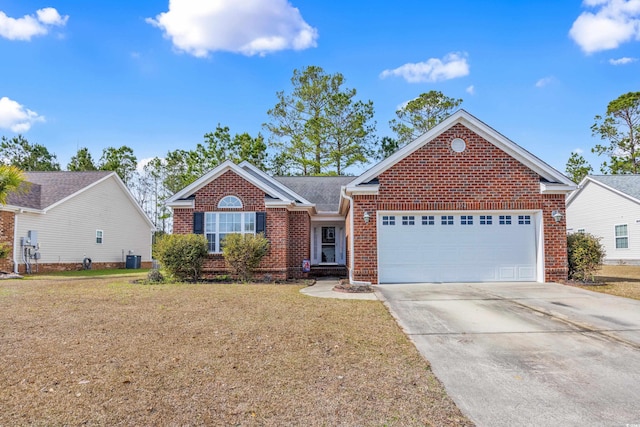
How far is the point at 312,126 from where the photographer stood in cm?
3203

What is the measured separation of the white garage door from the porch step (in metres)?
5.03

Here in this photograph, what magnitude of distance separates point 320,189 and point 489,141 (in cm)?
922

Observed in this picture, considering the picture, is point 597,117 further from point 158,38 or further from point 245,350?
point 245,350

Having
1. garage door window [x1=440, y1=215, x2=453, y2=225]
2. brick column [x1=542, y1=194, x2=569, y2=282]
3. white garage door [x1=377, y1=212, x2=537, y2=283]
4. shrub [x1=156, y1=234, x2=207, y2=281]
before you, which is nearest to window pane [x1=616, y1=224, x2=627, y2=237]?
brick column [x1=542, y1=194, x2=569, y2=282]

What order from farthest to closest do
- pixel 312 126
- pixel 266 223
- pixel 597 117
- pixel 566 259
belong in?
pixel 597 117, pixel 312 126, pixel 266 223, pixel 566 259

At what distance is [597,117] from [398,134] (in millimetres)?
17409

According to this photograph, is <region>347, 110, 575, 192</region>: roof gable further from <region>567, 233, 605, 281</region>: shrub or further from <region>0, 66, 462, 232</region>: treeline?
<region>0, 66, 462, 232</region>: treeline

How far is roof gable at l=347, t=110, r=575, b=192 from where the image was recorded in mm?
12102

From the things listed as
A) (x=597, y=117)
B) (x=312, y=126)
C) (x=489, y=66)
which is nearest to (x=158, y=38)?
(x=489, y=66)

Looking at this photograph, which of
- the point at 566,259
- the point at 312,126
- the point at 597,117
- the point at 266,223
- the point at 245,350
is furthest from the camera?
the point at 597,117

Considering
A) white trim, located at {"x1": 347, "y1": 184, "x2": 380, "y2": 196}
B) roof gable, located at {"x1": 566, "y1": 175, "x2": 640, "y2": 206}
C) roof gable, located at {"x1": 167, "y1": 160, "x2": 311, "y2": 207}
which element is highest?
roof gable, located at {"x1": 566, "y1": 175, "x2": 640, "y2": 206}

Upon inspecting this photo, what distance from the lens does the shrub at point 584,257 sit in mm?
12008

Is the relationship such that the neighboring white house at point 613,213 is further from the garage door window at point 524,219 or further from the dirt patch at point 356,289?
the dirt patch at point 356,289

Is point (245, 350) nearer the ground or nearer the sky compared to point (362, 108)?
nearer the ground
